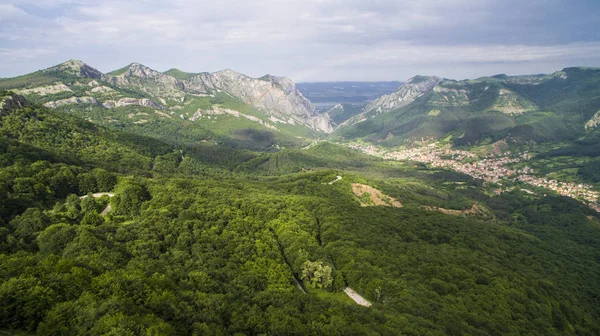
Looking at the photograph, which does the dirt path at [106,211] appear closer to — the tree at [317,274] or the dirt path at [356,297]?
the tree at [317,274]

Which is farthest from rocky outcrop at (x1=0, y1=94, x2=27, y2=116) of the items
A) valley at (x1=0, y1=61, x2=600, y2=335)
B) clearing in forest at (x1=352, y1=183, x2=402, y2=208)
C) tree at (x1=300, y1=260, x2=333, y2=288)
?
clearing in forest at (x1=352, y1=183, x2=402, y2=208)

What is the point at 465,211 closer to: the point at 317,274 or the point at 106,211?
the point at 317,274

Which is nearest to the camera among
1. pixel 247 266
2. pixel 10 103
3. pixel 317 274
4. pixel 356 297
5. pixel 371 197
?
pixel 247 266

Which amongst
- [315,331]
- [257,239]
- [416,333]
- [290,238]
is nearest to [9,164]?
[257,239]

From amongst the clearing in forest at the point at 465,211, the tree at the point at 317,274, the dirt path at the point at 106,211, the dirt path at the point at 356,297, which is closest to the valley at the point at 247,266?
the tree at the point at 317,274

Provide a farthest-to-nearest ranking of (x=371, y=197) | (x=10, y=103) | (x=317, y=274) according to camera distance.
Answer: (x=371, y=197) < (x=10, y=103) < (x=317, y=274)

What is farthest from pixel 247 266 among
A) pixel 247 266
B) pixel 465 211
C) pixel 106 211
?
pixel 465 211
